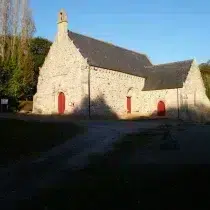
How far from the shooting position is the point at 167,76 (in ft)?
123

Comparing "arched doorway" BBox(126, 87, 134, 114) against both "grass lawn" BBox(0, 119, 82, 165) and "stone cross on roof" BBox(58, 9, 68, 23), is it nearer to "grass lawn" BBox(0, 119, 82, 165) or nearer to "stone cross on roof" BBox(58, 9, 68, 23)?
"stone cross on roof" BBox(58, 9, 68, 23)

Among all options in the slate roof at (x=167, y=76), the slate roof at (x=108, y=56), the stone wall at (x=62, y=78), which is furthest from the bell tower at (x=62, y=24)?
the slate roof at (x=167, y=76)

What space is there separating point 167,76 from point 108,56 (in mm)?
7247

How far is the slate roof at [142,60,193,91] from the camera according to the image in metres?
35.3

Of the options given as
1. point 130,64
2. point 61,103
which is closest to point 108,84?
point 61,103

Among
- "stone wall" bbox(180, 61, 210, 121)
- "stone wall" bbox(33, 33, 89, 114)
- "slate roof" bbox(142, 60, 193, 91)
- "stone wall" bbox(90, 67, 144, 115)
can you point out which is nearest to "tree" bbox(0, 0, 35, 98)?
"stone wall" bbox(33, 33, 89, 114)

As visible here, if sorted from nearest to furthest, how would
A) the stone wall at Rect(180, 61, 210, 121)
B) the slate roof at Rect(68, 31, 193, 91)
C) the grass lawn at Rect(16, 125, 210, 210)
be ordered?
1. the grass lawn at Rect(16, 125, 210, 210)
2. the slate roof at Rect(68, 31, 193, 91)
3. the stone wall at Rect(180, 61, 210, 121)

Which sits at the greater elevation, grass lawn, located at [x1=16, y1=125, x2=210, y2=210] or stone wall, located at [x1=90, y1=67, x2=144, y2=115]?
stone wall, located at [x1=90, y1=67, x2=144, y2=115]

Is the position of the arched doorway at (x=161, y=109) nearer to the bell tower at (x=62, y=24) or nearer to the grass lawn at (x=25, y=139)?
the bell tower at (x=62, y=24)

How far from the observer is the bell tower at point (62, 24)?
33.8 metres

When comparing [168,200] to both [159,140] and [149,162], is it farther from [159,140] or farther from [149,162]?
[159,140]

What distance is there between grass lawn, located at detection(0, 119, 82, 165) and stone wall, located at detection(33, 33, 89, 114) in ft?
44.0

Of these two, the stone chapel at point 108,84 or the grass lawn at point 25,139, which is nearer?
the grass lawn at point 25,139

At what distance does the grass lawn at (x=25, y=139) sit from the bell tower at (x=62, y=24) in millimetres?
17223
